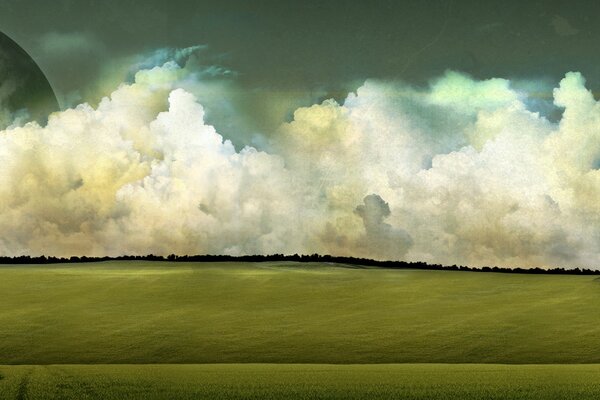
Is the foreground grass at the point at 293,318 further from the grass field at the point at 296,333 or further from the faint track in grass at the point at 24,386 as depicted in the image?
the faint track in grass at the point at 24,386

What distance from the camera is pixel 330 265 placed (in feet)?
177

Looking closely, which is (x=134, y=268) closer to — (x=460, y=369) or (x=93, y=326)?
(x=93, y=326)

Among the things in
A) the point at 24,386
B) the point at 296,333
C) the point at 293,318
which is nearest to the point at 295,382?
the point at 24,386

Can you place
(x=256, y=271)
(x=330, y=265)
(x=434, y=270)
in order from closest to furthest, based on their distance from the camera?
(x=256, y=271)
(x=434, y=270)
(x=330, y=265)

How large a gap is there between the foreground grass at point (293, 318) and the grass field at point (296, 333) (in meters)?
0.07

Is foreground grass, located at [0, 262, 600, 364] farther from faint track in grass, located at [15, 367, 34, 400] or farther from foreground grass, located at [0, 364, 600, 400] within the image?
faint track in grass, located at [15, 367, 34, 400]

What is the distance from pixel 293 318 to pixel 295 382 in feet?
45.2

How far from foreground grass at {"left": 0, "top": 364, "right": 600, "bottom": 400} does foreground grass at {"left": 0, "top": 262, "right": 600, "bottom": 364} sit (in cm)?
499

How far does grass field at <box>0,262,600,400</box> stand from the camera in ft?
52.3

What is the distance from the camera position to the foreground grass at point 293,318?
24.3 metres

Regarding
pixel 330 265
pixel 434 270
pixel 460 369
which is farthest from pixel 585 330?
pixel 330 265

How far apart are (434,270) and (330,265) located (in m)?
7.54

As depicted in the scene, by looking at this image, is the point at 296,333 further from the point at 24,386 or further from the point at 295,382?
the point at 24,386

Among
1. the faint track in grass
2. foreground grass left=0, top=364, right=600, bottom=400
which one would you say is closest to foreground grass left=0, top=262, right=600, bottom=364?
foreground grass left=0, top=364, right=600, bottom=400
